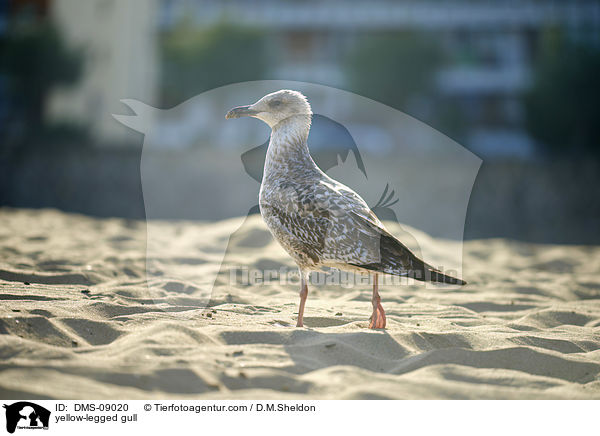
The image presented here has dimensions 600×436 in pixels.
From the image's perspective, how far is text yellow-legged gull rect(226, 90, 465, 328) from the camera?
4297 mm

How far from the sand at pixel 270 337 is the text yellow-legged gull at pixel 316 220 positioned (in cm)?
47

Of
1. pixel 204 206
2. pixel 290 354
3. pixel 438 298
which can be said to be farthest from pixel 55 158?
pixel 290 354

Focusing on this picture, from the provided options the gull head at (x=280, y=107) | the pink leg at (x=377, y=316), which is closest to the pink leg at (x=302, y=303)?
the pink leg at (x=377, y=316)

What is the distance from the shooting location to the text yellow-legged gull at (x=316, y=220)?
169 inches

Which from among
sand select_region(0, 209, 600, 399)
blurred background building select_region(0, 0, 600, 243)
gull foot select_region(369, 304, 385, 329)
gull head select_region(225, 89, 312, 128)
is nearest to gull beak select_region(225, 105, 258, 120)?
gull head select_region(225, 89, 312, 128)

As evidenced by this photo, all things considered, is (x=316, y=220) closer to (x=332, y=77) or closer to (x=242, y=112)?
(x=242, y=112)

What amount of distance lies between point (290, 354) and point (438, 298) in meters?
2.86

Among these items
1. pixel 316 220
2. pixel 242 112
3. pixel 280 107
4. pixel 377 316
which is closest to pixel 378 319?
pixel 377 316

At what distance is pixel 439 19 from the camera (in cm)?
3772

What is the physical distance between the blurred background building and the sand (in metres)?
7.83
